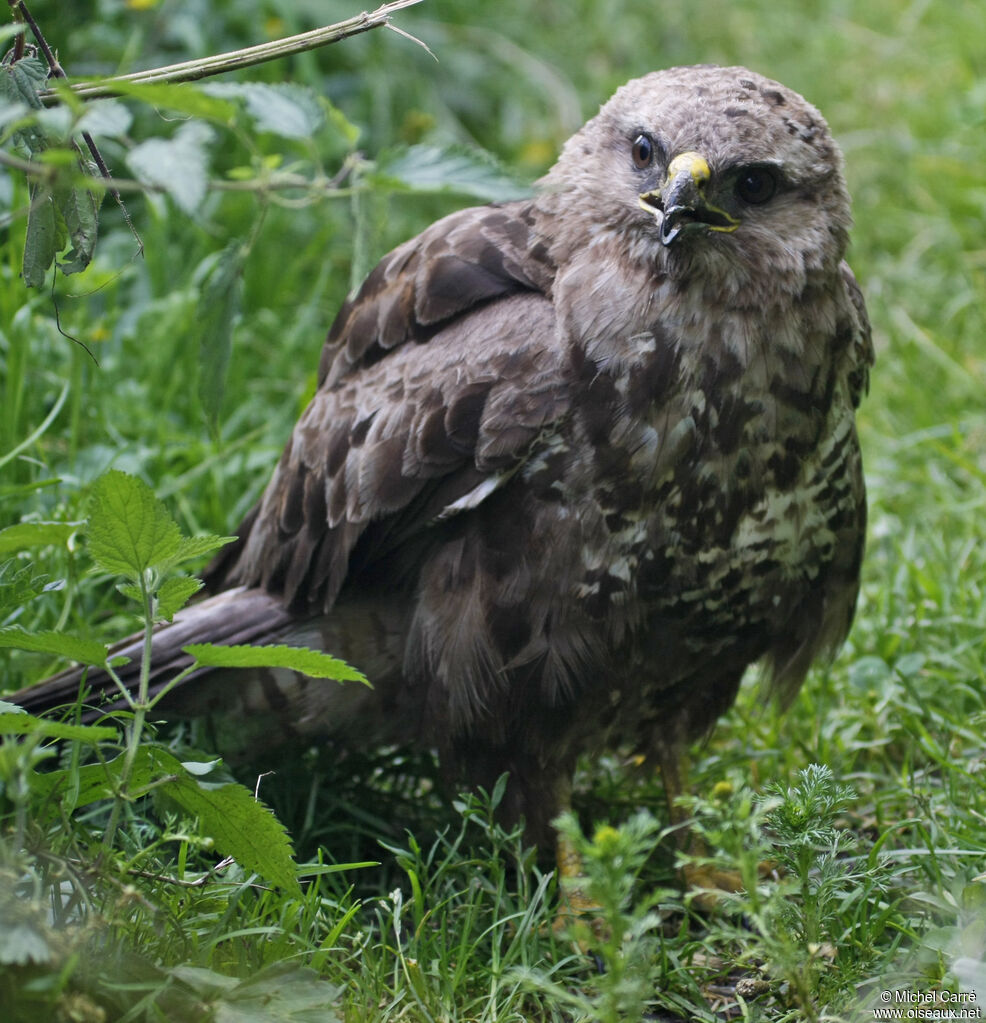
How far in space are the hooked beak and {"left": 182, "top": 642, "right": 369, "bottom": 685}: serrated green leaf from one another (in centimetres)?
104

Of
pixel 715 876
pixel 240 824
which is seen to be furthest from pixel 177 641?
pixel 715 876

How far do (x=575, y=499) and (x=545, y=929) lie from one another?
993 mm

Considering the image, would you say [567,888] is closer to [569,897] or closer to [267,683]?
[569,897]

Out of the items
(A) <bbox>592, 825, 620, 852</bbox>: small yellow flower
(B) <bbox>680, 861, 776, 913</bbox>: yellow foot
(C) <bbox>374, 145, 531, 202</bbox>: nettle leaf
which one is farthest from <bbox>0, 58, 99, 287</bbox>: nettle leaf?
(B) <bbox>680, 861, 776, 913</bbox>: yellow foot

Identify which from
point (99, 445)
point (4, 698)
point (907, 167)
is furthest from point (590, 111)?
point (4, 698)

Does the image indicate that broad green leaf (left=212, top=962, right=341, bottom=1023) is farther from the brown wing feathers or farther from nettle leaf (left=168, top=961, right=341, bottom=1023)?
the brown wing feathers

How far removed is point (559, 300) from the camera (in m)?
2.75

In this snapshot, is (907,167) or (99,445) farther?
(907,167)

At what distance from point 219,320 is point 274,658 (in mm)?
874

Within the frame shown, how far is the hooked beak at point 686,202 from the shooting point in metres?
2.56

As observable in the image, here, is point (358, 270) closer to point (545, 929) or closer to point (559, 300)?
point (559, 300)

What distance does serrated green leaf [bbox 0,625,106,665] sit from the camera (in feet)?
7.23

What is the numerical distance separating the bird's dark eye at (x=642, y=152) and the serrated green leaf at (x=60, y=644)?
4.84ft

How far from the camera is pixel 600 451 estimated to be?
8.66ft
